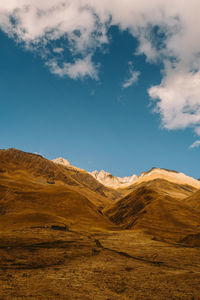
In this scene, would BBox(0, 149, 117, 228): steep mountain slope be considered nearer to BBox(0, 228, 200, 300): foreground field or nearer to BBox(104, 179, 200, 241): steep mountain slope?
BBox(104, 179, 200, 241): steep mountain slope

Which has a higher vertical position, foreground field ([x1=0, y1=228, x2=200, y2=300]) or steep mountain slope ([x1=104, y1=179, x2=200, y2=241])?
steep mountain slope ([x1=104, y1=179, x2=200, y2=241])

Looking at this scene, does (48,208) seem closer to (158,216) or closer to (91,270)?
(158,216)

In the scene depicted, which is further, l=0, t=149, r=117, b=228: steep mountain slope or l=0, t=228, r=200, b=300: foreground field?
l=0, t=149, r=117, b=228: steep mountain slope

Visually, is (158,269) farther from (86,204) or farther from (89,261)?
(86,204)

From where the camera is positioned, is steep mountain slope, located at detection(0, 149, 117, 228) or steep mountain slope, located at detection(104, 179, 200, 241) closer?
steep mountain slope, located at detection(0, 149, 117, 228)

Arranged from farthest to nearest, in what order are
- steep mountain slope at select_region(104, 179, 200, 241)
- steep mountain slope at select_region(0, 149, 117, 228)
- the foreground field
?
1. steep mountain slope at select_region(104, 179, 200, 241)
2. steep mountain slope at select_region(0, 149, 117, 228)
3. the foreground field

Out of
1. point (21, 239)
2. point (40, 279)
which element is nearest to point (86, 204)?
point (21, 239)

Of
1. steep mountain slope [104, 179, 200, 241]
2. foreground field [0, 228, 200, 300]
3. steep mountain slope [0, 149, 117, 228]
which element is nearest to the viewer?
foreground field [0, 228, 200, 300]

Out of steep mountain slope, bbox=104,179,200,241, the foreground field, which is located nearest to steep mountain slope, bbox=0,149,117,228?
steep mountain slope, bbox=104,179,200,241

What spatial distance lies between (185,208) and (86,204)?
34.2 metres

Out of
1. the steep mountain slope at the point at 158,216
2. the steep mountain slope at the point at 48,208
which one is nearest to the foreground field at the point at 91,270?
the steep mountain slope at the point at 48,208

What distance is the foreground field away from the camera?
44.2ft

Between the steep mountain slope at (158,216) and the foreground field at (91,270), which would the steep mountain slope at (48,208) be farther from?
the foreground field at (91,270)

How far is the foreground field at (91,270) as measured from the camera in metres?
13.5
